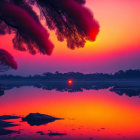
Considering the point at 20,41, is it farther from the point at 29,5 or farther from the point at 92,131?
the point at 92,131

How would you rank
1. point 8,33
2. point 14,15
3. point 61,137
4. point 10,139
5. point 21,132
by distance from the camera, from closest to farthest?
point 14,15
point 8,33
point 10,139
point 61,137
point 21,132

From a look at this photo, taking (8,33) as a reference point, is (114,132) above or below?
below

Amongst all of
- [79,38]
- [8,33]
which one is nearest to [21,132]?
[8,33]

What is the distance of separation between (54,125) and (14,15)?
32.2 feet

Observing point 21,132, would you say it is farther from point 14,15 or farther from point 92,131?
point 14,15

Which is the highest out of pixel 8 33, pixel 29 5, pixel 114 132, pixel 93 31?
pixel 29 5

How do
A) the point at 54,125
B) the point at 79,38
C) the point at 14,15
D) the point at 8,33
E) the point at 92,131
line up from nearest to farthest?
1. the point at 14,15
2. the point at 79,38
3. the point at 8,33
4. the point at 92,131
5. the point at 54,125

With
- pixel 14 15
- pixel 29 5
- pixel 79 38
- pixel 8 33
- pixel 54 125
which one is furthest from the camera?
pixel 54 125

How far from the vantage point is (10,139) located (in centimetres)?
830

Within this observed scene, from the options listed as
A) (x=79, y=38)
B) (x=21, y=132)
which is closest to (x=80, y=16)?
(x=79, y=38)

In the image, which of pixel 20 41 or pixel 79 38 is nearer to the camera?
pixel 79 38

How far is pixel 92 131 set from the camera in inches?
416

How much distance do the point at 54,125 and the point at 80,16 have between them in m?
9.83

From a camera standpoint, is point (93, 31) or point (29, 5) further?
point (29, 5)
